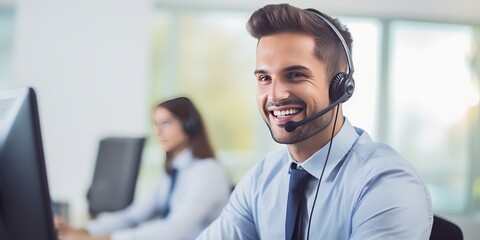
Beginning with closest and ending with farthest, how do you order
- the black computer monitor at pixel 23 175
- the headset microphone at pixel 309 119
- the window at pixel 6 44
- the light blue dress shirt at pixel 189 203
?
the black computer monitor at pixel 23 175 → the headset microphone at pixel 309 119 → the light blue dress shirt at pixel 189 203 → the window at pixel 6 44

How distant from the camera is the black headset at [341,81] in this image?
1076 millimetres

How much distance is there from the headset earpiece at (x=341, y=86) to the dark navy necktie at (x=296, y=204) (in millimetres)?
157

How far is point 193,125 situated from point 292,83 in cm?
102

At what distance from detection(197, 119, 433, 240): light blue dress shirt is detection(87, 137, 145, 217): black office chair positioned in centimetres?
105

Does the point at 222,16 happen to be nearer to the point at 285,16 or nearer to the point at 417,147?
the point at 417,147

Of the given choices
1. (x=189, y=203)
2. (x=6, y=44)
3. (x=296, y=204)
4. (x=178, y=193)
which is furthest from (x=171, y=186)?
(x=6, y=44)

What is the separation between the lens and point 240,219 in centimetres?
121

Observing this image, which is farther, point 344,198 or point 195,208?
point 195,208

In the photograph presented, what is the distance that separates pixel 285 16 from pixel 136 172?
1317 millimetres

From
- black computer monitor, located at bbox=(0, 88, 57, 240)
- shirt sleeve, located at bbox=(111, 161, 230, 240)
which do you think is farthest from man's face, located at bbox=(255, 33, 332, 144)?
shirt sleeve, located at bbox=(111, 161, 230, 240)

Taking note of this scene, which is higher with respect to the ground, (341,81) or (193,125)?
(341,81)

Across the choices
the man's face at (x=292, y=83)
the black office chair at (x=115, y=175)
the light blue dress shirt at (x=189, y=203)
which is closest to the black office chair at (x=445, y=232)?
the man's face at (x=292, y=83)

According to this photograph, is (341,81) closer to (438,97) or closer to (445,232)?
(445,232)

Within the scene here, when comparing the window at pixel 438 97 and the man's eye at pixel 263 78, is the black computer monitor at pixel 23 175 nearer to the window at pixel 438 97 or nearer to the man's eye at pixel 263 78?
the man's eye at pixel 263 78
